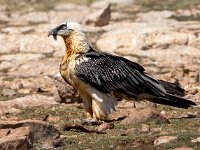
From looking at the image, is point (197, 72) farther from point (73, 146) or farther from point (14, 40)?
point (73, 146)

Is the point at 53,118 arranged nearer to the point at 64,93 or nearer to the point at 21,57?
the point at 64,93

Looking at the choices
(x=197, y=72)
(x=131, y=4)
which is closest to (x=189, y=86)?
(x=197, y=72)

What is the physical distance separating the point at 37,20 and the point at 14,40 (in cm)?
334

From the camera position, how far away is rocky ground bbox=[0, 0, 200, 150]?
11242 millimetres

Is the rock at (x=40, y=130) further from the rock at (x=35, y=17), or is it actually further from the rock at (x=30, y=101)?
the rock at (x=35, y=17)

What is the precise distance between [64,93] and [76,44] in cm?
301

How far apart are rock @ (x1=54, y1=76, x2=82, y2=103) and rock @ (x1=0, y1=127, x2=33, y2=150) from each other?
6143 mm

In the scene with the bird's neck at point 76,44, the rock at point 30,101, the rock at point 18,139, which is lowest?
the rock at point 30,101

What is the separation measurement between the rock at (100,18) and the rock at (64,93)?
873 centimetres

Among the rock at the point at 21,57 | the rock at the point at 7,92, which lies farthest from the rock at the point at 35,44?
the rock at the point at 7,92

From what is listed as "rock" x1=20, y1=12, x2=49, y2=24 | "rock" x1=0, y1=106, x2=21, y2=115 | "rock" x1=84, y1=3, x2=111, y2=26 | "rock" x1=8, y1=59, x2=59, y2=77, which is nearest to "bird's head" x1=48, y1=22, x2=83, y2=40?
"rock" x1=0, y1=106, x2=21, y2=115

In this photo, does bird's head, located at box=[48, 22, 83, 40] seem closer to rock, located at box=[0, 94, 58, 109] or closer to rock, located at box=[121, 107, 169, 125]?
rock, located at box=[121, 107, 169, 125]

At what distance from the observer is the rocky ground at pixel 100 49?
1124 centimetres

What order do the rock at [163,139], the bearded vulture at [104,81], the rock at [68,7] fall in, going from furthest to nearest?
the rock at [68,7]
the bearded vulture at [104,81]
the rock at [163,139]
